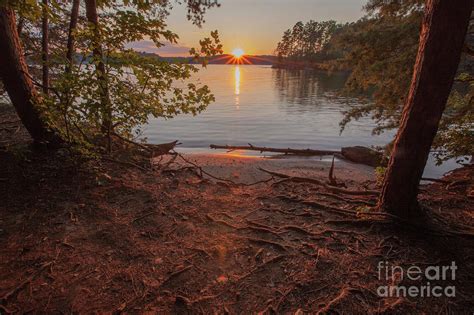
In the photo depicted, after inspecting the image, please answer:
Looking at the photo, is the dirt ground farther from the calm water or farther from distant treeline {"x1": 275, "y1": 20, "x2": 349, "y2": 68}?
distant treeline {"x1": 275, "y1": 20, "x2": 349, "y2": 68}

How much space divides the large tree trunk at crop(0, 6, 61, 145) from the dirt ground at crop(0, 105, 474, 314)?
793mm

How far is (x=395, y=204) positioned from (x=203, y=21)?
819cm

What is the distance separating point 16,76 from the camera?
5582 mm

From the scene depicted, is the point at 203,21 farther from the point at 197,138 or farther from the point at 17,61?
the point at 197,138

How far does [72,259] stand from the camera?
4.08 m

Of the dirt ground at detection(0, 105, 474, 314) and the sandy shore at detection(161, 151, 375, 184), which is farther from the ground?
the dirt ground at detection(0, 105, 474, 314)

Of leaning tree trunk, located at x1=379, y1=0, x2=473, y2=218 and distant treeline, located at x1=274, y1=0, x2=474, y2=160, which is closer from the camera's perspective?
leaning tree trunk, located at x1=379, y1=0, x2=473, y2=218

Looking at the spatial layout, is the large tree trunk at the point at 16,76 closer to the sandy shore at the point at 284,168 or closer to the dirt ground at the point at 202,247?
the dirt ground at the point at 202,247

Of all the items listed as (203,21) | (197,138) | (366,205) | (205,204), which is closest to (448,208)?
(366,205)
